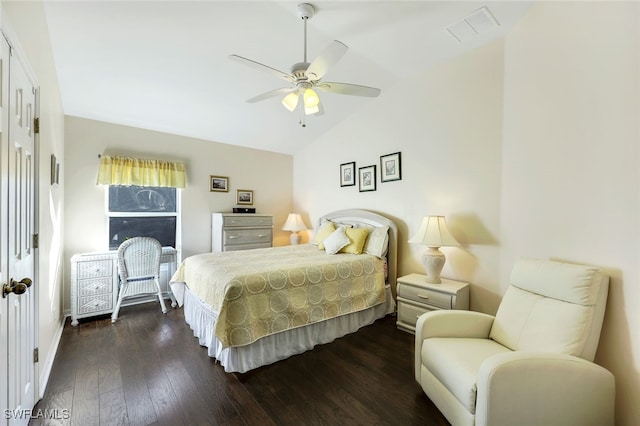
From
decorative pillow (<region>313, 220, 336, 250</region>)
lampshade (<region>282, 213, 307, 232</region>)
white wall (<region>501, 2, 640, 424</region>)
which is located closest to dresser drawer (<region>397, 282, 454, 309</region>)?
white wall (<region>501, 2, 640, 424</region>)

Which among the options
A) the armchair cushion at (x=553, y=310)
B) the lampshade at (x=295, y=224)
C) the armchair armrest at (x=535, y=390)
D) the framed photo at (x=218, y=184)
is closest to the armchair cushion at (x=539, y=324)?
the armchair cushion at (x=553, y=310)

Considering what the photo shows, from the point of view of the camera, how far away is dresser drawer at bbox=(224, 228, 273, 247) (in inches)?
165

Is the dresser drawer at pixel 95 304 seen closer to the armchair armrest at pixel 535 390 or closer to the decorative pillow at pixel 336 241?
the decorative pillow at pixel 336 241

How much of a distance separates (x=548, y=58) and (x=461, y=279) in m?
2.11

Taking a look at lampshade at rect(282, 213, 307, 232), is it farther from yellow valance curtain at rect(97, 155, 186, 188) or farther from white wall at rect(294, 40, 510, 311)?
yellow valance curtain at rect(97, 155, 186, 188)

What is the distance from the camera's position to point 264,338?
2.27 meters

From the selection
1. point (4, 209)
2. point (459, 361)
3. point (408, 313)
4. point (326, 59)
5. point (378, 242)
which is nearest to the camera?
point (4, 209)

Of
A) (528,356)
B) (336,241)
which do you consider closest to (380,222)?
(336,241)

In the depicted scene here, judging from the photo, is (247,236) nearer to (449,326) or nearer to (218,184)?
(218,184)

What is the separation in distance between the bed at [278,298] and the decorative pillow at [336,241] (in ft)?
0.34

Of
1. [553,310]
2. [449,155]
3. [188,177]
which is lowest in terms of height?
[553,310]

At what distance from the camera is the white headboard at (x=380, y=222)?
3.44 meters

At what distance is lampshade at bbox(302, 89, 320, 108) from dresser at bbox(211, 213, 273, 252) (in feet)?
8.29

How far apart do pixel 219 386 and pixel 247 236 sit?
260cm
